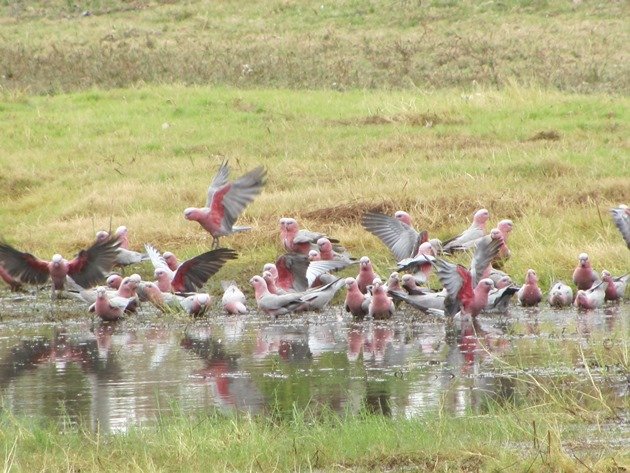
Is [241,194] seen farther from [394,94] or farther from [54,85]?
[54,85]

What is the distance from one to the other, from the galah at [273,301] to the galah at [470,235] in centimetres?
162

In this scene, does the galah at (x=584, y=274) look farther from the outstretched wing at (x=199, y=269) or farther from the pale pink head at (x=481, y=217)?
the outstretched wing at (x=199, y=269)

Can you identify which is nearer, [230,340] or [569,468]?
[569,468]

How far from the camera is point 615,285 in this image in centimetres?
1014

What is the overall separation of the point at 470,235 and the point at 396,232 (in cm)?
68

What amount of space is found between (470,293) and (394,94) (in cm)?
951

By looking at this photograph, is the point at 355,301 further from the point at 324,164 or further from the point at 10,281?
the point at 324,164

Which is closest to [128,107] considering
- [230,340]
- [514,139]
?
[514,139]

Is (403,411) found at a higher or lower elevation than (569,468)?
lower

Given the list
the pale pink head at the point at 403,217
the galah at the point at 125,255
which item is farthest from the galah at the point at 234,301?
the pale pink head at the point at 403,217

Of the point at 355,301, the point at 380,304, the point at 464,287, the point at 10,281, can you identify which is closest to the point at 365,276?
the point at 355,301

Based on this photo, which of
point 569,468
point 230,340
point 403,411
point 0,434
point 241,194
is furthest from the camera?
point 241,194

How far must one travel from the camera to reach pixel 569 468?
201 inches

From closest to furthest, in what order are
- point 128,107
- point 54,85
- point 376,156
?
1. point 376,156
2. point 128,107
3. point 54,85
